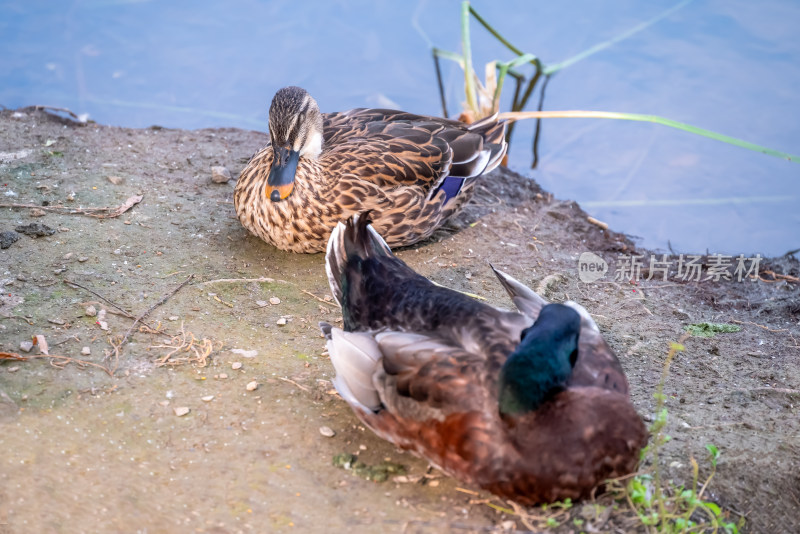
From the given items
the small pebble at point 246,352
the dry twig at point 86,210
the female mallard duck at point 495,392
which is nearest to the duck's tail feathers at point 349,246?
the female mallard duck at point 495,392

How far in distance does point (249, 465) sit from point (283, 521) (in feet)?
1.14

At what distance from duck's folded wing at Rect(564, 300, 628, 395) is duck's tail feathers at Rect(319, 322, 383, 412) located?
779 millimetres

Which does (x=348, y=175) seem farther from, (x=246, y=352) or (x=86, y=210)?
(x=86, y=210)

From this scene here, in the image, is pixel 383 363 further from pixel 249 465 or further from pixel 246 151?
pixel 246 151

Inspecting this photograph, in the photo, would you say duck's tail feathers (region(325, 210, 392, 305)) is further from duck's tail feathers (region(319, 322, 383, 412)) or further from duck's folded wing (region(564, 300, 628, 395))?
duck's folded wing (region(564, 300, 628, 395))

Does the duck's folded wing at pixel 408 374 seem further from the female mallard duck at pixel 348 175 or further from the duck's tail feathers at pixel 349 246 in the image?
the female mallard duck at pixel 348 175

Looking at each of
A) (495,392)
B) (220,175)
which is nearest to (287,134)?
(220,175)

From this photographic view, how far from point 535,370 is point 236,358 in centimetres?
169

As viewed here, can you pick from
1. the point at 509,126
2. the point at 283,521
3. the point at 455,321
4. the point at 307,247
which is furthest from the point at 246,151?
the point at 283,521

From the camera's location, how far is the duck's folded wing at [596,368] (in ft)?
9.66

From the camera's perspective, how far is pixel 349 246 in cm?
377

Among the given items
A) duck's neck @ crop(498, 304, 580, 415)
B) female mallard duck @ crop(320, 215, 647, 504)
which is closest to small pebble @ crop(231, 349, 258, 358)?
female mallard duck @ crop(320, 215, 647, 504)

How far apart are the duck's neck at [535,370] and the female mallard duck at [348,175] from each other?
2.11 metres

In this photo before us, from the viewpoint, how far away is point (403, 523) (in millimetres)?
2822
